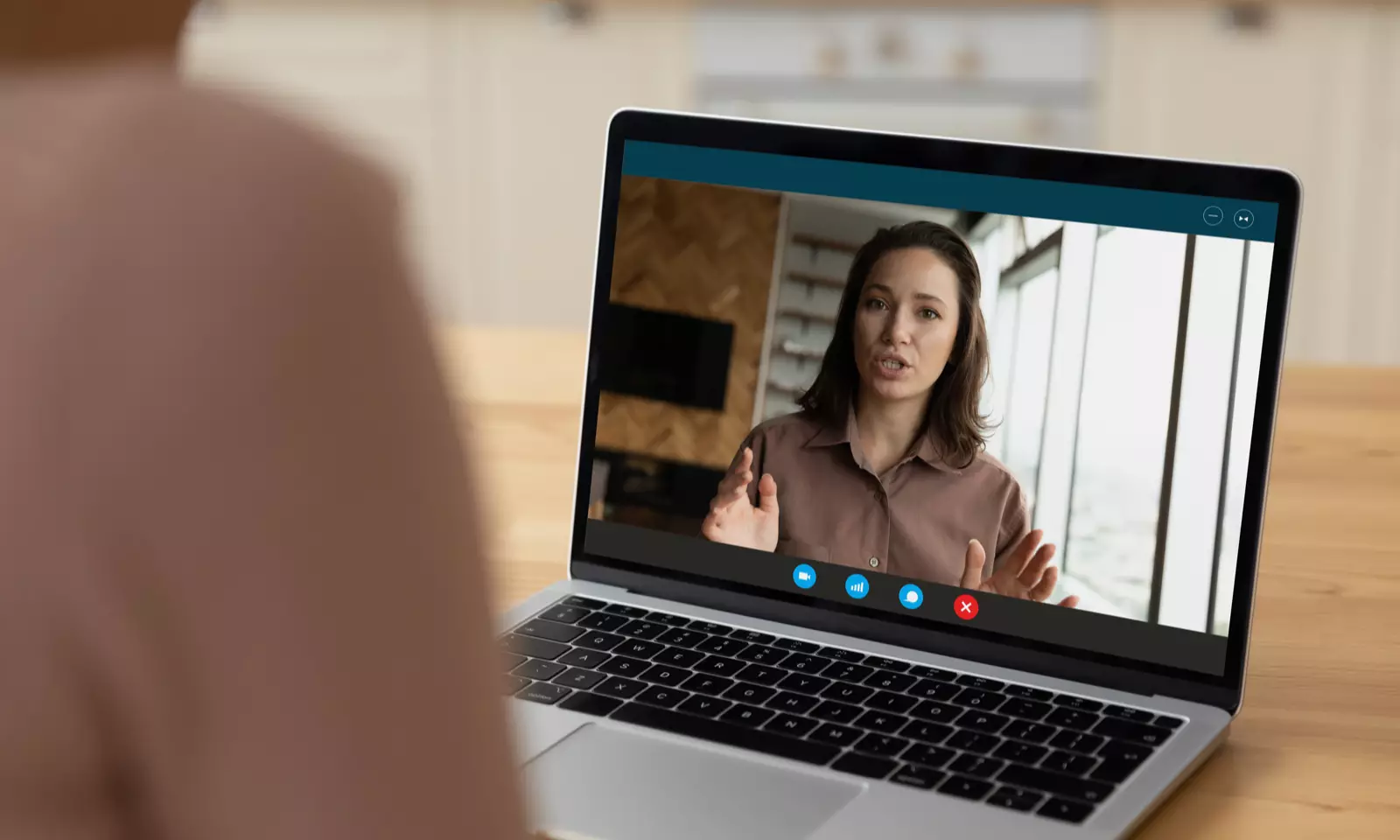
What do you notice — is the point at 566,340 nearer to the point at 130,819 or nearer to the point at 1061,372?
the point at 1061,372

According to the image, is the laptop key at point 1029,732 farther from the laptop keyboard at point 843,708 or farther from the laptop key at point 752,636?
the laptop key at point 752,636

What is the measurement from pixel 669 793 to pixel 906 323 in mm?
285

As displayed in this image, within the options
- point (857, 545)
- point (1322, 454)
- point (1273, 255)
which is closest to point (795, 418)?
point (857, 545)

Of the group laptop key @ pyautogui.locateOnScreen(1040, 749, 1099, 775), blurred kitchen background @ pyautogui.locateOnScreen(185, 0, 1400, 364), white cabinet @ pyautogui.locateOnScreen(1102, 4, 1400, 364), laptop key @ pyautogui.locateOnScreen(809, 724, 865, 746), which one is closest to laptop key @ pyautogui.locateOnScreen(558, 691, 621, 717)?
laptop key @ pyautogui.locateOnScreen(809, 724, 865, 746)

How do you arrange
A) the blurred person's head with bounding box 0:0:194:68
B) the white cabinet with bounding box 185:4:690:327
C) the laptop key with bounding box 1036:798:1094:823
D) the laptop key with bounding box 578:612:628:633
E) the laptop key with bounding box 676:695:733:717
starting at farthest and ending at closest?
the white cabinet with bounding box 185:4:690:327, the laptop key with bounding box 578:612:628:633, the laptop key with bounding box 676:695:733:717, the laptop key with bounding box 1036:798:1094:823, the blurred person's head with bounding box 0:0:194:68

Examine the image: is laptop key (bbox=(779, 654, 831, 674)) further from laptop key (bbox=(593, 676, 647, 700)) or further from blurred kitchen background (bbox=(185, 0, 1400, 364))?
blurred kitchen background (bbox=(185, 0, 1400, 364))

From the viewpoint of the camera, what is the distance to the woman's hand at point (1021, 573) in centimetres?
74

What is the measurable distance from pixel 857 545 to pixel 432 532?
56cm

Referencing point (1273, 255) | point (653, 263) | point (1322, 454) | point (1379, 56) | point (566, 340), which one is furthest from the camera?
point (1379, 56)

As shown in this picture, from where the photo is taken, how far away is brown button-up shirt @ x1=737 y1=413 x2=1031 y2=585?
2.47 feet

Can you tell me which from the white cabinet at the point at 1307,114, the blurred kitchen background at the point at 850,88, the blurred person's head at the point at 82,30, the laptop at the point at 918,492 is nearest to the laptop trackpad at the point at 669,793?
the laptop at the point at 918,492

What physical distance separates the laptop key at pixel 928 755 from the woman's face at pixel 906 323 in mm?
196

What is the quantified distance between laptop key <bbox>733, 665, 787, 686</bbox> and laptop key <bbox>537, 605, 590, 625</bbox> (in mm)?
118

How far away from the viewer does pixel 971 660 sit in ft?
2.48
